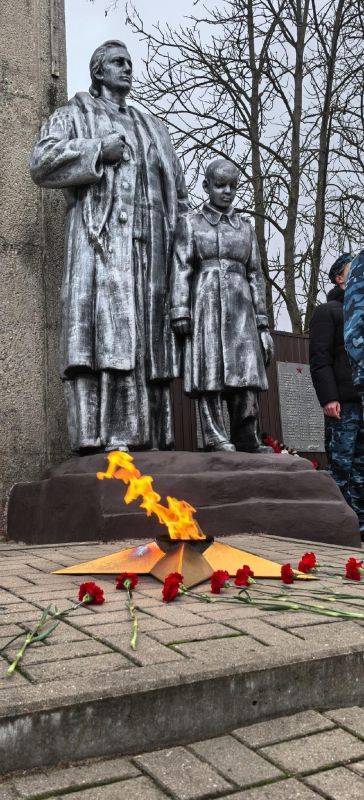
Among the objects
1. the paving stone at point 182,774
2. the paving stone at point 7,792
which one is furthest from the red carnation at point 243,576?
the paving stone at point 7,792

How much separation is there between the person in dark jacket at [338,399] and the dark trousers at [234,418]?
605 millimetres

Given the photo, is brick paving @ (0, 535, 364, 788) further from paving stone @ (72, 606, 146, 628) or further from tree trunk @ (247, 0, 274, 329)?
tree trunk @ (247, 0, 274, 329)

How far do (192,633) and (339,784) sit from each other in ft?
2.19

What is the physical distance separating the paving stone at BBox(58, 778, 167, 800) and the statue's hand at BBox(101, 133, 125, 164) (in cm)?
429

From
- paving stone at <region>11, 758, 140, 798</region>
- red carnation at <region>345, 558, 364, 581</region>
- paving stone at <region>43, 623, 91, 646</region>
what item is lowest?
paving stone at <region>11, 758, 140, 798</region>

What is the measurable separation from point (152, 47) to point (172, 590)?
11.0 metres

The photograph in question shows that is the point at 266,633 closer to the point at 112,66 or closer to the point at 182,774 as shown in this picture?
the point at 182,774

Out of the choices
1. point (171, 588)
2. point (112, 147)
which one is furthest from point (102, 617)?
point (112, 147)

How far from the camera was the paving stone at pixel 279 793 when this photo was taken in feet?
5.45

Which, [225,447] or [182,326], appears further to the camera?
[182,326]

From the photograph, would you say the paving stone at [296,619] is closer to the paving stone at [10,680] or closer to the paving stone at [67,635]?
the paving stone at [67,635]

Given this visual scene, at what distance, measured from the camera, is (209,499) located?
4.81 metres

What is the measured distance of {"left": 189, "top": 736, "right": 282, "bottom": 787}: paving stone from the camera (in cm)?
173

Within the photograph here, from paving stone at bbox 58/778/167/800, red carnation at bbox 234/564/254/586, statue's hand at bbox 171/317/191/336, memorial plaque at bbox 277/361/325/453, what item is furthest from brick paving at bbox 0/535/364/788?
memorial plaque at bbox 277/361/325/453
